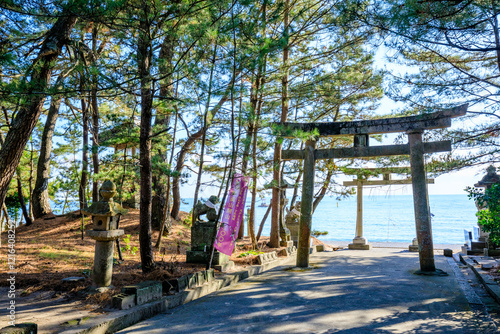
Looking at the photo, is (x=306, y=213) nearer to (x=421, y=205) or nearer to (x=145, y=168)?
(x=421, y=205)

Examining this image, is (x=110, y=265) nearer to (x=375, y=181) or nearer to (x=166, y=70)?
(x=166, y=70)

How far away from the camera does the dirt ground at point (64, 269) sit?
445 centimetres

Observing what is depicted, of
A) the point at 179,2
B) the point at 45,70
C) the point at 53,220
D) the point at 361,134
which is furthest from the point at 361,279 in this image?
the point at 53,220

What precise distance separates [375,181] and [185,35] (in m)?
11.2

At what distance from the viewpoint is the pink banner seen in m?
7.12

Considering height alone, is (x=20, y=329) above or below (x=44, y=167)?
below

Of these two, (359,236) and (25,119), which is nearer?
(25,119)

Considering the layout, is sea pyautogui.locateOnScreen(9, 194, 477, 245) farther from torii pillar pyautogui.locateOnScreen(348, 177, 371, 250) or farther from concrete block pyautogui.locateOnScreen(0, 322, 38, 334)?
concrete block pyautogui.locateOnScreen(0, 322, 38, 334)

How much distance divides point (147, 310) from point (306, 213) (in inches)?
198

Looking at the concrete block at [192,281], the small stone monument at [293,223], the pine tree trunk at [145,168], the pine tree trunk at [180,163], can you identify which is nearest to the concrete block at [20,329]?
the concrete block at [192,281]

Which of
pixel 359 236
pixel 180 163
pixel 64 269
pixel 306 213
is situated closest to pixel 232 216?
pixel 306 213

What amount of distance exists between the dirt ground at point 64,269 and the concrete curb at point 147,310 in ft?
0.90

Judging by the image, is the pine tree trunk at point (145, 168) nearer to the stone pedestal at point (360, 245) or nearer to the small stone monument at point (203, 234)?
the small stone monument at point (203, 234)

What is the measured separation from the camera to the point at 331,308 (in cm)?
496
